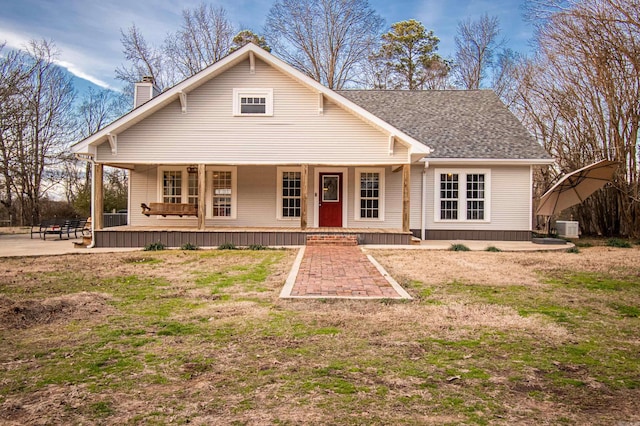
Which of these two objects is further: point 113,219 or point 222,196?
point 113,219

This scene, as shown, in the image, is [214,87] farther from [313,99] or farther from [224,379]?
[224,379]

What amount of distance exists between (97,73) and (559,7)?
2917cm

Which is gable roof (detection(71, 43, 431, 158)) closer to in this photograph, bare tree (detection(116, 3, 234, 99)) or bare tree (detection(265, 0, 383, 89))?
bare tree (detection(265, 0, 383, 89))

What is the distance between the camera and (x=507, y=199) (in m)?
16.1

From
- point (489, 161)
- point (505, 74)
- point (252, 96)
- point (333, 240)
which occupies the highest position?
point (505, 74)

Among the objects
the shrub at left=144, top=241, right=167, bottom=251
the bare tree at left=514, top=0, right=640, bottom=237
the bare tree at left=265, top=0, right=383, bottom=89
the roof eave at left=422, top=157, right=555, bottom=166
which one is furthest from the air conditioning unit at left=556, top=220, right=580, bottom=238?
the bare tree at left=265, top=0, right=383, bottom=89

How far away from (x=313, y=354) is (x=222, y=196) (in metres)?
12.9

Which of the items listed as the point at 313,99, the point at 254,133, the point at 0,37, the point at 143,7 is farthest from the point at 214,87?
the point at 0,37

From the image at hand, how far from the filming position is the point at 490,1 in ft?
89.4

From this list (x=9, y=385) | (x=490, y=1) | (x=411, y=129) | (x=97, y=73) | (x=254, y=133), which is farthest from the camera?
(x=97, y=73)

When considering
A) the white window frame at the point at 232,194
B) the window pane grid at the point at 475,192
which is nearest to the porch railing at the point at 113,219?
the white window frame at the point at 232,194

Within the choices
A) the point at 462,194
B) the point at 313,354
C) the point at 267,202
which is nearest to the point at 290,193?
the point at 267,202

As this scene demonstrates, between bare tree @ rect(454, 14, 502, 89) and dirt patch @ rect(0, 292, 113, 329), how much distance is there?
28.6m

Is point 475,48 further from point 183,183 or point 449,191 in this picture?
point 183,183
